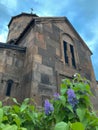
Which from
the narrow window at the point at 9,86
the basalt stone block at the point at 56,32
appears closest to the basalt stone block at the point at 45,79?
the narrow window at the point at 9,86

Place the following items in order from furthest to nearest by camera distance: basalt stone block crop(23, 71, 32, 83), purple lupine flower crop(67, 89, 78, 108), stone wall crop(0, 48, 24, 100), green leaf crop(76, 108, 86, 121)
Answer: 1. stone wall crop(0, 48, 24, 100)
2. basalt stone block crop(23, 71, 32, 83)
3. purple lupine flower crop(67, 89, 78, 108)
4. green leaf crop(76, 108, 86, 121)

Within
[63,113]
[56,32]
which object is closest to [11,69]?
[56,32]

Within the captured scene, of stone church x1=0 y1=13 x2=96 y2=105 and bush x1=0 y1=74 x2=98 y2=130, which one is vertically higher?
stone church x1=0 y1=13 x2=96 y2=105

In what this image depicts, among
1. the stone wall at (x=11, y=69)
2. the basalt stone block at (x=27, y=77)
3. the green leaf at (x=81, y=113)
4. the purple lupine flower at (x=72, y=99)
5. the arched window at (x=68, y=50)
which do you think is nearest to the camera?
the green leaf at (x=81, y=113)

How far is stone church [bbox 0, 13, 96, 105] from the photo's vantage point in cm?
649

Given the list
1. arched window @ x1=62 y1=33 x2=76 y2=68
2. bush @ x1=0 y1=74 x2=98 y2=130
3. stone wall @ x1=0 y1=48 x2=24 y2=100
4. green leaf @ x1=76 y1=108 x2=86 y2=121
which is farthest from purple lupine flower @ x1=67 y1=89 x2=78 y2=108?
arched window @ x1=62 y1=33 x2=76 y2=68

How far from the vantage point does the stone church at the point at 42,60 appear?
21.3 ft

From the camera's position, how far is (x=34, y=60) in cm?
693

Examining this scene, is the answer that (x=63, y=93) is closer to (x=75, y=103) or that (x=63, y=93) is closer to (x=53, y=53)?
(x=75, y=103)

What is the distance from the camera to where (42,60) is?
722 centimetres

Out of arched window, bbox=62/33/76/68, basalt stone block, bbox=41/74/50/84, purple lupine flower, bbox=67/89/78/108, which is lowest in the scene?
purple lupine flower, bbox=67/89/78/108

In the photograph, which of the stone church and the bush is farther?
the stone church

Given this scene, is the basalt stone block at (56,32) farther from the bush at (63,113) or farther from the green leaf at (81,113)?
the green leaf at (81,113)

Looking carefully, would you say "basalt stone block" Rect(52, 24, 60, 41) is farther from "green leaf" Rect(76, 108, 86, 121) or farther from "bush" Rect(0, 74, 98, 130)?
"green leaf" Rect(76, 108, 86, 121)
